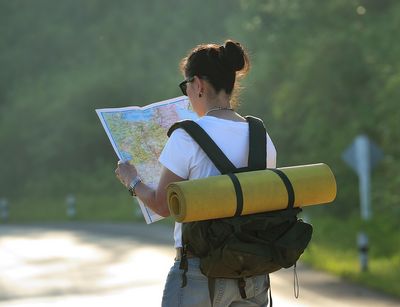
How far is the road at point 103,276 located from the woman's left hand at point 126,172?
6.63 meters

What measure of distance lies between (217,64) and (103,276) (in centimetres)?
984

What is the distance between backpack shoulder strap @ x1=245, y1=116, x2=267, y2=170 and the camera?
11.7ft

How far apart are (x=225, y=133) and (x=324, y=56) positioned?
20.8m

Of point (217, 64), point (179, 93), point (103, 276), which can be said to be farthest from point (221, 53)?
point (179, 93)

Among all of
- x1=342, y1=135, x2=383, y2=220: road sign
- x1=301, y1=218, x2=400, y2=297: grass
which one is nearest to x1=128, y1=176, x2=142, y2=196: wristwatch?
x1=301, y1=218, x2=400, y2=297: grass

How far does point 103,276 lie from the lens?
520 inches

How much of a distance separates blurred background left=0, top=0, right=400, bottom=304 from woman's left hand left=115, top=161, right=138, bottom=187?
0.76m

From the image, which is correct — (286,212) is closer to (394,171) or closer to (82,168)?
(394,171)

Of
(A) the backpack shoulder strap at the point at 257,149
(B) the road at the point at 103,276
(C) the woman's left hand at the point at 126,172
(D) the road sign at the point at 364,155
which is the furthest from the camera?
(D) the road sign at the point at 364,155

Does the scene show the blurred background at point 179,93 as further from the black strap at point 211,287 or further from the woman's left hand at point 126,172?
the black strap at point 211,287

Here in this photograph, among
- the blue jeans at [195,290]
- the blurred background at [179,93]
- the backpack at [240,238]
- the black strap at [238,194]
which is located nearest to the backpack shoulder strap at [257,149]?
the backpack at [240,238]

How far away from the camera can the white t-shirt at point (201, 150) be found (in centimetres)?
348

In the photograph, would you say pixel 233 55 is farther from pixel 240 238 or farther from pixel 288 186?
pixel 240 238

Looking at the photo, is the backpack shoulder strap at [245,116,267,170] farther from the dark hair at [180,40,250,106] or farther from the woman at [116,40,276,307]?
the dark hair at [180,40,250,106]
